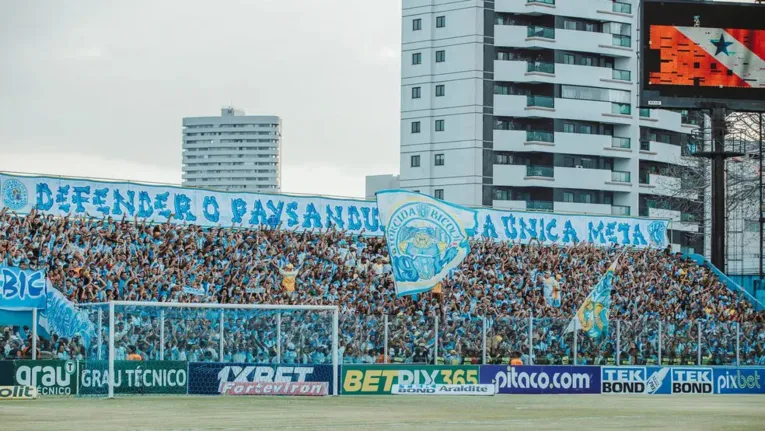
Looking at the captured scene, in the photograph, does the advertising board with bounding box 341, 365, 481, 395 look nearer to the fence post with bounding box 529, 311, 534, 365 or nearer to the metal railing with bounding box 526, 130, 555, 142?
the fence post with bounding box 529, 311, 534, 365

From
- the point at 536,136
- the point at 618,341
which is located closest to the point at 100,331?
the point at 618,341

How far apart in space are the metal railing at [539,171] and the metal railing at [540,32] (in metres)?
10.0

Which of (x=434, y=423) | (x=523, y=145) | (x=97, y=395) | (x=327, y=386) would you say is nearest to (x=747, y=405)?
(x=327, y=386)

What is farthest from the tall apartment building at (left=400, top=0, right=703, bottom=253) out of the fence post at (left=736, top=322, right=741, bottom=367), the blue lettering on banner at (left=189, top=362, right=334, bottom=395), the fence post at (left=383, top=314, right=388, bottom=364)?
the blue lettering on banner at (left=189, top=362, right=334, bottom=395)

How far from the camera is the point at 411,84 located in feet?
350

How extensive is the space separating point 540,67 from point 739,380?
5629 centimetres

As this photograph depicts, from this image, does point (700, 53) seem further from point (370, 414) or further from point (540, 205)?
point (540, 205)

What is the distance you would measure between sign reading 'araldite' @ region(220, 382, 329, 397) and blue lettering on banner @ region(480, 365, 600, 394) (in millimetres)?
7145

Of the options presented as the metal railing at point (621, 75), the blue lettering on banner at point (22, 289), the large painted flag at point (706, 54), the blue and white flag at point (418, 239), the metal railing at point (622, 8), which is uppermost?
the metal railing at point (622, 8)

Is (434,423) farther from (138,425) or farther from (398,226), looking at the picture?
(398,226)

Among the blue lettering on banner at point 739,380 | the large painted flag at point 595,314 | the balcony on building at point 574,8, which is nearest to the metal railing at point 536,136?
the balcony on building at point 574,8

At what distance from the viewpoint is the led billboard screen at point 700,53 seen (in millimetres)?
58188

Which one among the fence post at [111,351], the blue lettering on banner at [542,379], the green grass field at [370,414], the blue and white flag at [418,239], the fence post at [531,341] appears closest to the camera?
the green grass field at [370,414]

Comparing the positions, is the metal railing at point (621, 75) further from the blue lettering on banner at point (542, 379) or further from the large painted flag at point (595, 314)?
the blue lettering on banner at point (542, 379)
